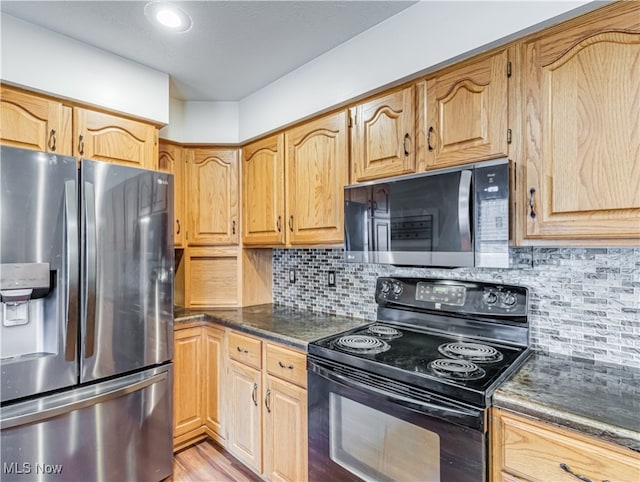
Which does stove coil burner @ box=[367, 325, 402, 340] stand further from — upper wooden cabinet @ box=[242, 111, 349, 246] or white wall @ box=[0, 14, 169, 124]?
white wall @ box=[0, 14, 169, 124]

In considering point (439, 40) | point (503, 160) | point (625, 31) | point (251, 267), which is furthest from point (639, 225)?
point (251, 267)

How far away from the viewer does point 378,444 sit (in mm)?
1364

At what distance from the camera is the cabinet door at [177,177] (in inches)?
101

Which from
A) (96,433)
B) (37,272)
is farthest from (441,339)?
(37,272)

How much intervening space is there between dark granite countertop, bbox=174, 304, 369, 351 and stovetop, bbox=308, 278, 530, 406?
0.14 m

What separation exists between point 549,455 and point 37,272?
2.01 meters

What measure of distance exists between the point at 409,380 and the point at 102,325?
1455 millimetres

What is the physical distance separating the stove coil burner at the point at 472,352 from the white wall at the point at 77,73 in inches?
84.6

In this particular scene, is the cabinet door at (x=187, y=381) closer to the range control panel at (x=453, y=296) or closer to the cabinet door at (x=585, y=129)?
the range control panel at (x=453, y=296)

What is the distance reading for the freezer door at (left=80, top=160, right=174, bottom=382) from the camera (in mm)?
1632

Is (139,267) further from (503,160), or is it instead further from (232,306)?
(503,160)

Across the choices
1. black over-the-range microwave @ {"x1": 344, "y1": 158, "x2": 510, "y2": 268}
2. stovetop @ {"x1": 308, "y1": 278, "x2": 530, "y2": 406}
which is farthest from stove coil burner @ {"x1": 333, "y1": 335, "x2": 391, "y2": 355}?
black over-the-range microwave @ {"x1": 344, "y1": 158, "x2": 510, "y2": 268}

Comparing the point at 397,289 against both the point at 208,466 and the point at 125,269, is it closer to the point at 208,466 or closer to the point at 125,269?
the point at 125,269

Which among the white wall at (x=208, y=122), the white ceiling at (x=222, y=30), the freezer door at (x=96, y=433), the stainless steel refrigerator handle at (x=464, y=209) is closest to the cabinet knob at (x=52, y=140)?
the white ceiling at (x=222, y=30)
